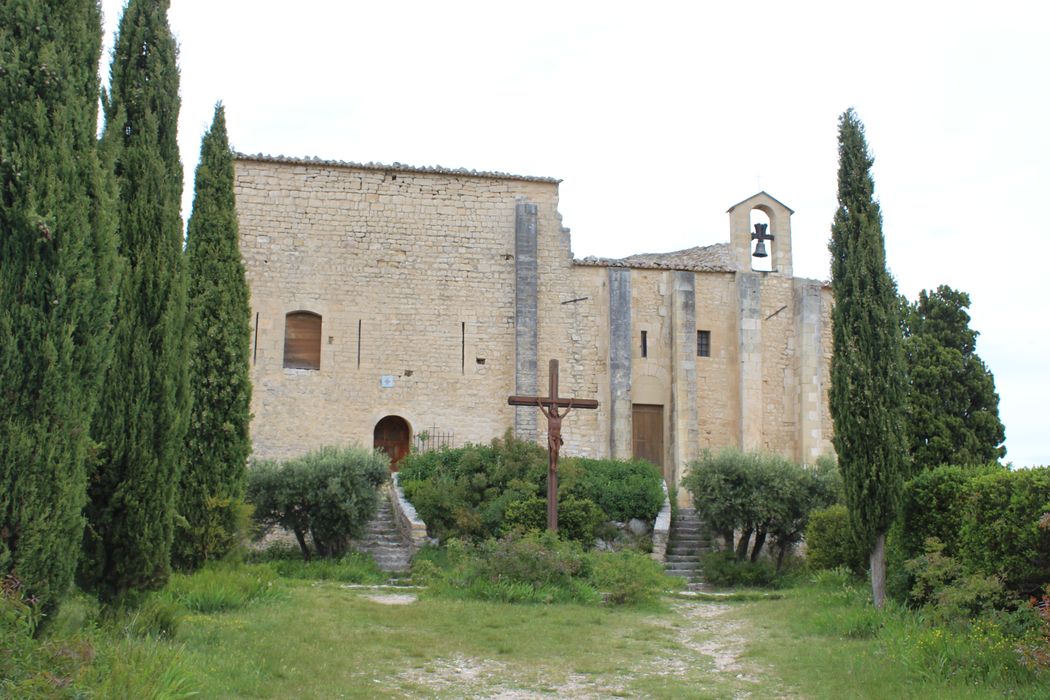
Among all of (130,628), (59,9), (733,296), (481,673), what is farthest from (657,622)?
(733,296)

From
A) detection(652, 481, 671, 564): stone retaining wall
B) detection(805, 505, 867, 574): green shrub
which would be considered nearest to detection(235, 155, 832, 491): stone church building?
detection(652, 481, 671, 564): stone retaining wall

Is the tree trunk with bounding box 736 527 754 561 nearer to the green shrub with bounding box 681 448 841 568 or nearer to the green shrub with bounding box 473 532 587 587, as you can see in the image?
the green shrub with bounding box 681 448 841 568

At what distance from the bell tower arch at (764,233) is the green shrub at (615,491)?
8.62 m

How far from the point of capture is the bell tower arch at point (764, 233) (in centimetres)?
2533

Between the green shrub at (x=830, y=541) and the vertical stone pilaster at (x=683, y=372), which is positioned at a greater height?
the vertical stone pilaster at (x=683, y=372)

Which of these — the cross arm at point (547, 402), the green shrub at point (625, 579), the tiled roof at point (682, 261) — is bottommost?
the green shrub at point (625, 579)

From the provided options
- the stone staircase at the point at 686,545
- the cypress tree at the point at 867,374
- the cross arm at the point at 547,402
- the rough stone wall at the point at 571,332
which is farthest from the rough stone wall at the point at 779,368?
the cypress tree at the point at 867,374

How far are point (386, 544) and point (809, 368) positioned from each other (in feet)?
39.7

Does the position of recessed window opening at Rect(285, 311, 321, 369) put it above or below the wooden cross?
above

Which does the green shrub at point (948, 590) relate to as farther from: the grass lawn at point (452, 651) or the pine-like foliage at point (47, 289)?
the pine-like foliage at point (47, 289)

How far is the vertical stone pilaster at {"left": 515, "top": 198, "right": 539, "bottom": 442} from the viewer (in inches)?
916

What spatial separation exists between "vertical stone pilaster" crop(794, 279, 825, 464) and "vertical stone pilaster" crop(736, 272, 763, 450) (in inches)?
41.3

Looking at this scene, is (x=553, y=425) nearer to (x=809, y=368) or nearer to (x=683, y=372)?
(x=683, y=372)

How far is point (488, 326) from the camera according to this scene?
78.2ft
